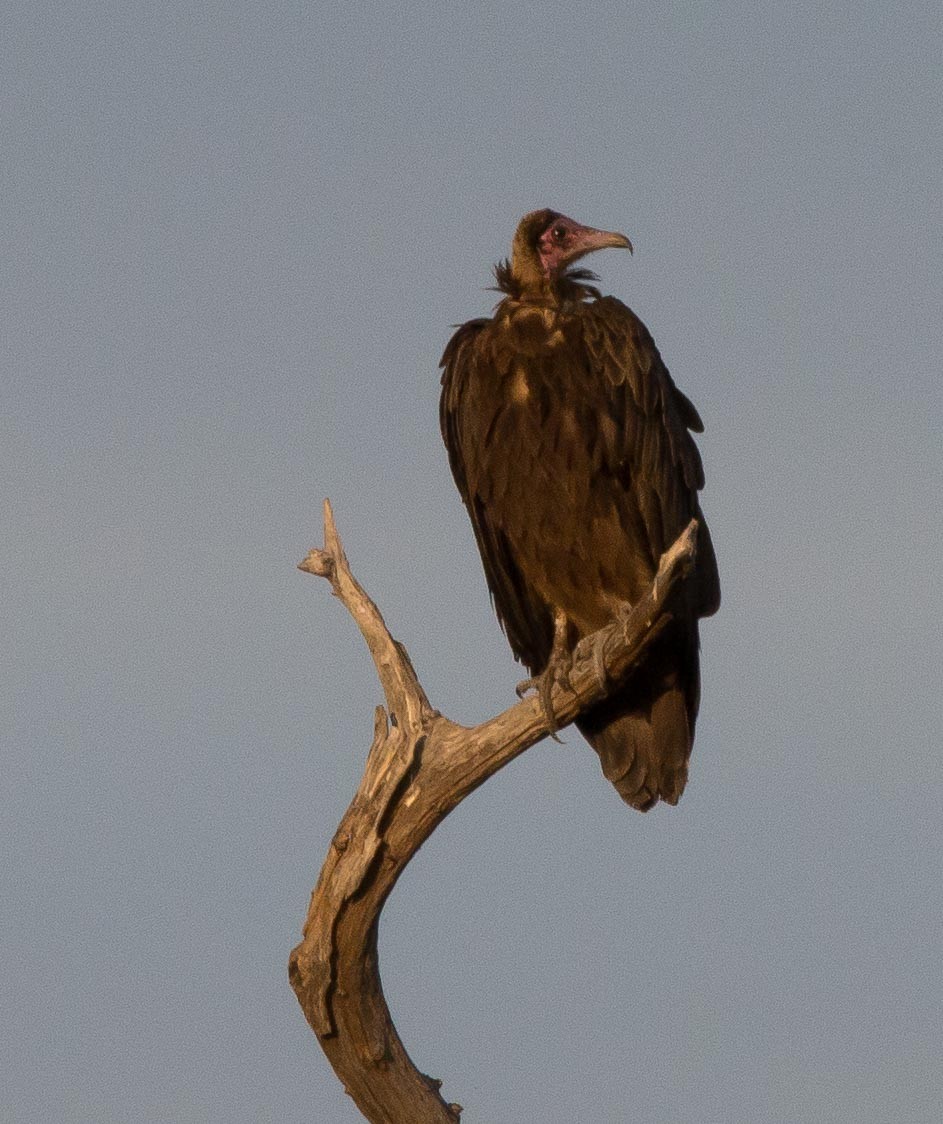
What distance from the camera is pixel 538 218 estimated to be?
23.9 feet

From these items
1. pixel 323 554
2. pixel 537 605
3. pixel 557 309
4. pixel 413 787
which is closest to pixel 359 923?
pixel 413 787

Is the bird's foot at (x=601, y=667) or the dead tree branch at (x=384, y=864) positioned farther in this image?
the bird's foot at (x=601, y=667)

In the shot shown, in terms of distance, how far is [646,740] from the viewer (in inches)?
285

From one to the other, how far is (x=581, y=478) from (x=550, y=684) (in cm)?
77

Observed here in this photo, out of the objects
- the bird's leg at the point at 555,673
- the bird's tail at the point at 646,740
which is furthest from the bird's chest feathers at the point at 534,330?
the bird's tail at the point at 646,740

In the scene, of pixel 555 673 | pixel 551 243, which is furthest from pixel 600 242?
pixel 555 673

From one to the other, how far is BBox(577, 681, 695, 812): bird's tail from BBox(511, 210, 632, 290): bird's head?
60.7 inches

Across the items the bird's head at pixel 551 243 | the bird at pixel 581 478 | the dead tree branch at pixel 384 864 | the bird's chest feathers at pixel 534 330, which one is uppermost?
the bird's head at pixel 551 243

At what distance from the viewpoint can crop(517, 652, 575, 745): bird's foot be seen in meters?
6.41

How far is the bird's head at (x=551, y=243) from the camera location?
7.22 m

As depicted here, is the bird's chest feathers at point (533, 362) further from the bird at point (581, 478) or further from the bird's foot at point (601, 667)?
the bird's foot at point (601, 667)

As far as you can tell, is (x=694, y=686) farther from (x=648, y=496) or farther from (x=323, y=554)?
(x=323, y=554)

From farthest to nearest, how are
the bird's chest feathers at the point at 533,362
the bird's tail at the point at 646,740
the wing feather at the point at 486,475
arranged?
the bird's tail at the point at 646,740
the wing feather at the point at 486,475
the bird's chest feathers at the point at 533,362

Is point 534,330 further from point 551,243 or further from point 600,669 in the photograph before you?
point 600,669
